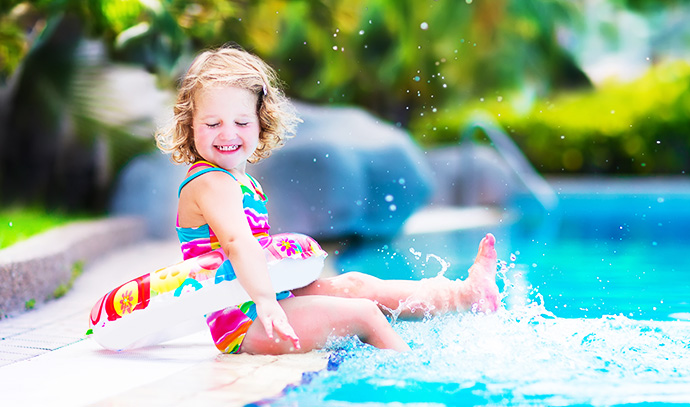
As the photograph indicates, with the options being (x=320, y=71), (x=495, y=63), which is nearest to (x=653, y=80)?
(x=495, y=63)

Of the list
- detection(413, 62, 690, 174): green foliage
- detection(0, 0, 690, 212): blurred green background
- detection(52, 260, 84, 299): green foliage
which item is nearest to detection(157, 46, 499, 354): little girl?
detection(52, 260, 84, 299): green foliage

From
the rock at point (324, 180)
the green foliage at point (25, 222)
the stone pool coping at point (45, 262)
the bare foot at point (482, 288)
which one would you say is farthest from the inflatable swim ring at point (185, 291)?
the rock at point (324, 180)

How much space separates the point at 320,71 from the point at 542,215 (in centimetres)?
752

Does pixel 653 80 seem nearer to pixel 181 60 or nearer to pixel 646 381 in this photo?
pixel 181 60

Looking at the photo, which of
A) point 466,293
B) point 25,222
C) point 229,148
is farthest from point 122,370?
point 25,222

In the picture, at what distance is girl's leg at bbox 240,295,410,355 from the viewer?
3049mm

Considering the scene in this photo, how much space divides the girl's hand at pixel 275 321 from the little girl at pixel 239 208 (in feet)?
0.25

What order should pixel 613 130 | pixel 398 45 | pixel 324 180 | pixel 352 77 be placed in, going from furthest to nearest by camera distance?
pixel 352 77 < pixel 613 130 < pixel 398 45 < pixel 324 180

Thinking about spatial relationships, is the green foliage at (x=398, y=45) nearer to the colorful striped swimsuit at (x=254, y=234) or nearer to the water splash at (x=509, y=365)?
the colorful striped swimsuit at (x=254, y=234)

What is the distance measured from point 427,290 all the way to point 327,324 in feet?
1.86

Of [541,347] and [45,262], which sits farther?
[45,262]

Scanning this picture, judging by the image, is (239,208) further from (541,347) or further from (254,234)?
(541,347)

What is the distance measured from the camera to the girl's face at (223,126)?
309 cm

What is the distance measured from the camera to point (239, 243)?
289cm
